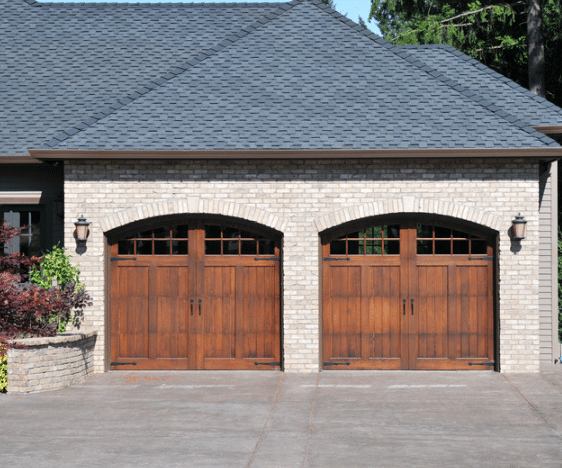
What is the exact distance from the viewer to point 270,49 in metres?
16.3

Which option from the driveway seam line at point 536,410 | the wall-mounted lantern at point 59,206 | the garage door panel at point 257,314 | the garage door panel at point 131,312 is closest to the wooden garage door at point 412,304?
the garage door panel at point 257,314

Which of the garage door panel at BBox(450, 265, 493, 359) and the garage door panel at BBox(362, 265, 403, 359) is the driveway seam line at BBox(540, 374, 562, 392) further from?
the garage door panel at BBox(362, 265, 403, 359)

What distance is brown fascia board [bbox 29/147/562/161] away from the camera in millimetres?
13312

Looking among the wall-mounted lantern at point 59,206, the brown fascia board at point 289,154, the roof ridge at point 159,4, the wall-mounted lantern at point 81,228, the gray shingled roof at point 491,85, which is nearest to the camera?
the brown fascia board at point 289,154

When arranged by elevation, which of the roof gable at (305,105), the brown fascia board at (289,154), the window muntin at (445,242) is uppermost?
the roof gable at (305,105)

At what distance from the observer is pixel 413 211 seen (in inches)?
538

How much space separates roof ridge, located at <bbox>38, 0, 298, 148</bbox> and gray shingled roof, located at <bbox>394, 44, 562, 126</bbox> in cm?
327

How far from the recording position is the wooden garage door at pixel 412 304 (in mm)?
13938

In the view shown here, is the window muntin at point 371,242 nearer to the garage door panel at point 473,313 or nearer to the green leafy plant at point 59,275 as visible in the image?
the garage door panel at point 473,313

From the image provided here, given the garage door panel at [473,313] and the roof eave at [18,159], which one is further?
the roof eave at [18,159]

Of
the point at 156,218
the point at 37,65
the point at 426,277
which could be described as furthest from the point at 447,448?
the point at 37,65

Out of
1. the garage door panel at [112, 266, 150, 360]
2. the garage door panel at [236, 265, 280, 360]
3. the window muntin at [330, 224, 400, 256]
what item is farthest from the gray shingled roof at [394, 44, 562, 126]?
the garage door panel at [112, 266, 150, 360]

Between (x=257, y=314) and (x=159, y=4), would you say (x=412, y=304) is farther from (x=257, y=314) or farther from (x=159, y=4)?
(x=159, y=4)

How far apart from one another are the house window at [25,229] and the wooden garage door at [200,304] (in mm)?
1839
